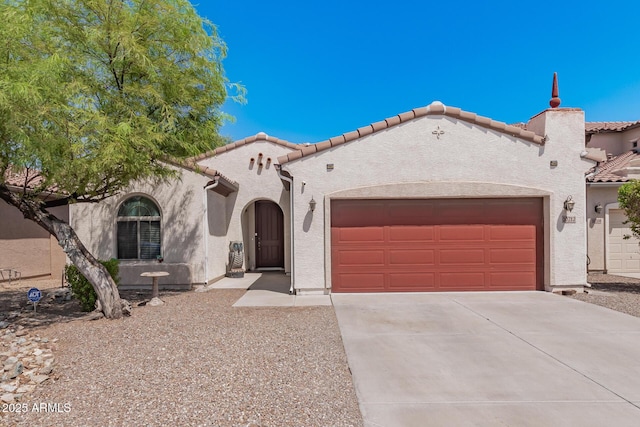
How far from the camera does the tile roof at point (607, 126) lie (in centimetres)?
1683

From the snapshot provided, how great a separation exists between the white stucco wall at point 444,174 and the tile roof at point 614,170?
410cm

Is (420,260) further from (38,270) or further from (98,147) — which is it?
(38,270)

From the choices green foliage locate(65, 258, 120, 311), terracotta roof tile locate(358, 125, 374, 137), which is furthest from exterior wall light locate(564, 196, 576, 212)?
green foliage locate(65, 258, 120, 311)

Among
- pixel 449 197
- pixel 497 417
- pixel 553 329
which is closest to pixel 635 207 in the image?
pixel 449 197

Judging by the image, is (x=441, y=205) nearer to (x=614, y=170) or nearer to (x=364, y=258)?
(x=364, y=258)

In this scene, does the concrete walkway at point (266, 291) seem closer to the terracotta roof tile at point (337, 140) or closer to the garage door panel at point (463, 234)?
the garage door panel at point (463, 234)

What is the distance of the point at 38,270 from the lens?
12680 millimetres

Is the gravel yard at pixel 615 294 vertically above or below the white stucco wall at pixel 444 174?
below

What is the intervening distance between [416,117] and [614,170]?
384 inches

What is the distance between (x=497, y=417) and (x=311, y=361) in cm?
228

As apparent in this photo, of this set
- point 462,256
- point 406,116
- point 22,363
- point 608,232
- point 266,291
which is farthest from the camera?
point 608,232

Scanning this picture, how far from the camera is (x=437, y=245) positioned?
9.24 metres

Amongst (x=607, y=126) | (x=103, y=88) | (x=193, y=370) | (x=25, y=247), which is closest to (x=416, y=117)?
(x=103, y=88)

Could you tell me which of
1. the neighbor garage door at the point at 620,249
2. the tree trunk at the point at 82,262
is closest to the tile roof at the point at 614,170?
the neighbor garage door at the point at 620,249
